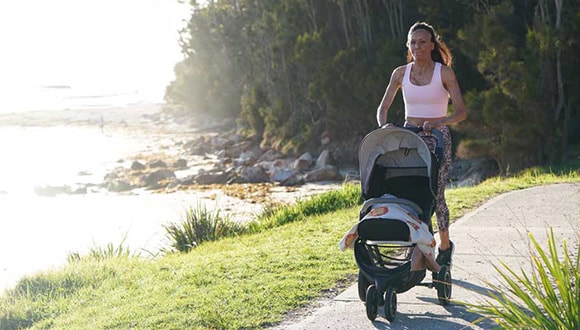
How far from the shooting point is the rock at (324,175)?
31328mm

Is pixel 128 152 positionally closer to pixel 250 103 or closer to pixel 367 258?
pixel 250 103

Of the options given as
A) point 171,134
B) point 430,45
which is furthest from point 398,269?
point 171,134

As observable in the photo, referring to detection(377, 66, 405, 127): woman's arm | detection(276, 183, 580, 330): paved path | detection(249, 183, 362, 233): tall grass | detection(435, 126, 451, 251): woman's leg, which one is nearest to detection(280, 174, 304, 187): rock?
detection(249, 183, 362, 233): tall grass

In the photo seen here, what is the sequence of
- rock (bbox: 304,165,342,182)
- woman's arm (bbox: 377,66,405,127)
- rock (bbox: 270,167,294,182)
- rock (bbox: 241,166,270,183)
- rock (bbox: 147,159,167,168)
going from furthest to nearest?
rock (bbox: 147,159,167,168)
rock (bbox: 241,166,270,183)
rock (bbox: 270,167,294,182)
rock (bbox: 304,165,342,182)
woman's arm (bbox: 377,66,405,127)

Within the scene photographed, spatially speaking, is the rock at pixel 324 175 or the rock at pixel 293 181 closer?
the rock at pixel 293 181

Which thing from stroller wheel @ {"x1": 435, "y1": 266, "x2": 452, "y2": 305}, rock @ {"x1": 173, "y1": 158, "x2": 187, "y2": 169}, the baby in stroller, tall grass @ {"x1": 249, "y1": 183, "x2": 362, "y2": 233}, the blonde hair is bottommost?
rock @ {"x1": 173, "y1": 158, "x2": 187, "y2": 169}

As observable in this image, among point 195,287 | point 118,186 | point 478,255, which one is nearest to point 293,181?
point 118,186

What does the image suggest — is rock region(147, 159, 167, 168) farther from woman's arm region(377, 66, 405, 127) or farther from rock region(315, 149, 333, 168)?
woman's arm region(377, 66, 405, 127)

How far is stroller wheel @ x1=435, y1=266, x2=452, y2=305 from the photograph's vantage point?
6.21m

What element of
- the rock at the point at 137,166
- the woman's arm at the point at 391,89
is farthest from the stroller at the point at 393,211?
Answer: the rock at the point at 137,166

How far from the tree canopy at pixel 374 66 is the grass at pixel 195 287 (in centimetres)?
1278

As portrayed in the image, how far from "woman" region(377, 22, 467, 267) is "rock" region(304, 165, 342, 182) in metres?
24.7

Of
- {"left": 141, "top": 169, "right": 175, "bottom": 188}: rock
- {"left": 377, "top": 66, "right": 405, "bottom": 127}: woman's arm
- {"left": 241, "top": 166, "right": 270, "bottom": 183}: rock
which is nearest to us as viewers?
{"left": 377, "top": 66, "right": 405, "bottom": 127}: woman's arm

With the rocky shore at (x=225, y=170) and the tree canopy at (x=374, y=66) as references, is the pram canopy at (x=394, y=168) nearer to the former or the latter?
the rocky shore at (x=225, y=170)
